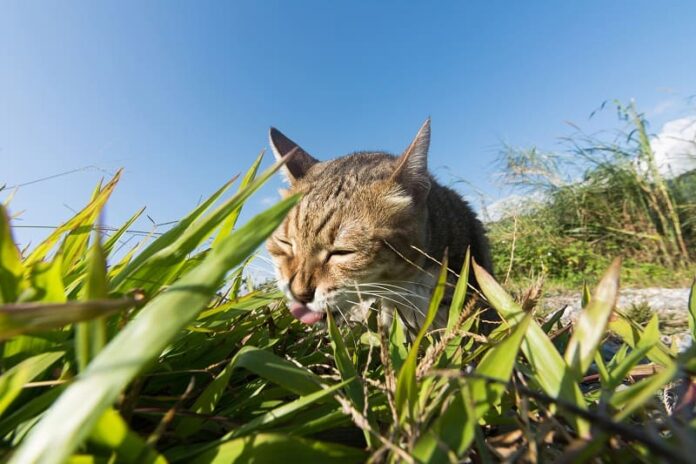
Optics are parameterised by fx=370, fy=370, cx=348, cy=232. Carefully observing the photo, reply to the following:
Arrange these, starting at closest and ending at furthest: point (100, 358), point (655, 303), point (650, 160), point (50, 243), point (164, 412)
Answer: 1. point (100, 358)
2. point (164, 412)
3. point (50, 243)
4. point (655, 303)
5. point (650, 160)

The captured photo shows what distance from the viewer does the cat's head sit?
1.40m

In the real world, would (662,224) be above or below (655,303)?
above

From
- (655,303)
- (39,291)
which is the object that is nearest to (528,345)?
(39,291)

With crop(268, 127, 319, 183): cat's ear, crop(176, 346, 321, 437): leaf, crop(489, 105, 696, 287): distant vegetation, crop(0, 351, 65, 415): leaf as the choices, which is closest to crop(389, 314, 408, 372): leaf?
crop(176, 346, 321, 437): leaf

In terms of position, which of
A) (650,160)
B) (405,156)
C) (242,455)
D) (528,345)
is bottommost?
(242,455)

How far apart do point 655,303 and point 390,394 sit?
3462 mm

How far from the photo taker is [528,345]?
0.52m

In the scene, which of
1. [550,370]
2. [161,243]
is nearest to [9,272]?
[161,243]

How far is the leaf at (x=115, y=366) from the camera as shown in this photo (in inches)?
10.7

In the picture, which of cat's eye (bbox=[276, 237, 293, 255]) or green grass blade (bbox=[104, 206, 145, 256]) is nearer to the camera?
green grass blade (bbox=[104, 206, 145, 256])

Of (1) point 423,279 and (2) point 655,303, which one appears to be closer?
(1) point 423,279

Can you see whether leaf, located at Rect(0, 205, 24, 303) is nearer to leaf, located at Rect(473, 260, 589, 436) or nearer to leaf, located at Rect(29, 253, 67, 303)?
leaf, located at Rect(29, 253, 67, 303)

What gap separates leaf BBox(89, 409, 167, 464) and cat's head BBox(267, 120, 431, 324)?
36.8 inches

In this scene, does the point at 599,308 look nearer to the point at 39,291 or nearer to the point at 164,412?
the point at 164,412
